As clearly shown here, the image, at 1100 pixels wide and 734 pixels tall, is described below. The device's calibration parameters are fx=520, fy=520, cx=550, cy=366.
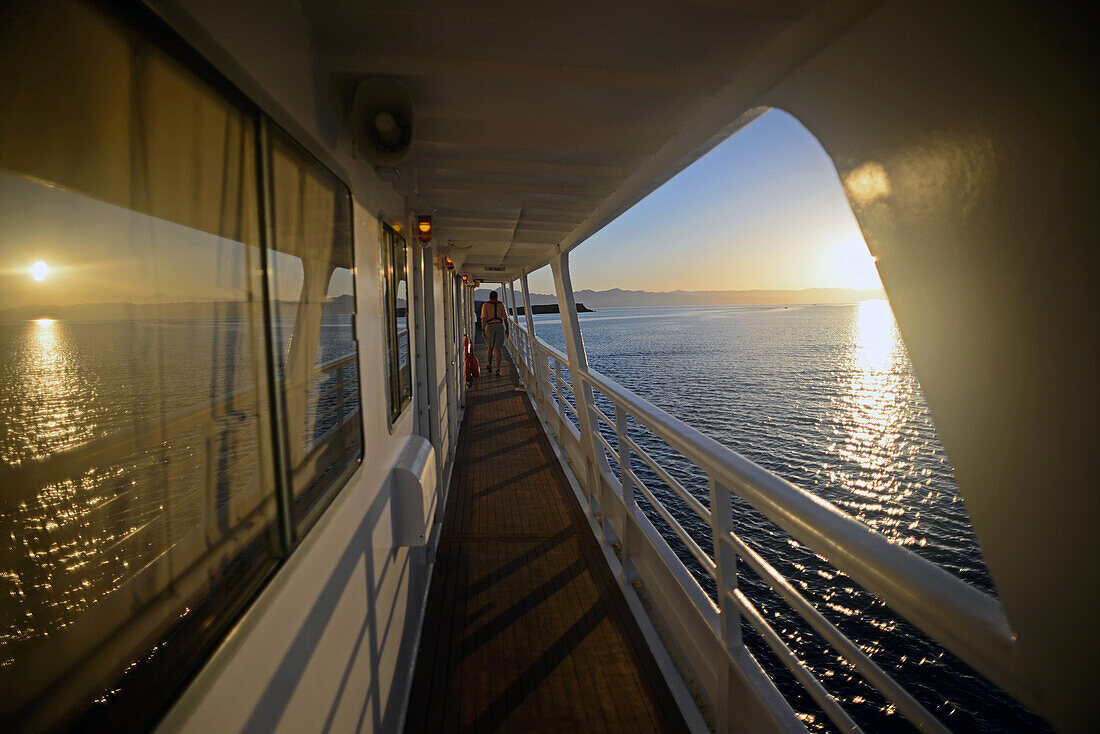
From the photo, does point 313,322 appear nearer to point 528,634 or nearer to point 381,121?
point 381,121

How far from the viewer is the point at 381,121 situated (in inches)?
46.4

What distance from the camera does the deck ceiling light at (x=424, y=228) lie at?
7.29 ft

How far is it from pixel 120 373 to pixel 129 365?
0.01m

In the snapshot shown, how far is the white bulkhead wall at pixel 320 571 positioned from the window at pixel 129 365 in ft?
0.12

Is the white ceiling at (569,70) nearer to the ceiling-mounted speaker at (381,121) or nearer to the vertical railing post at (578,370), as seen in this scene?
the ceiling-mounted speaker at (381,121)

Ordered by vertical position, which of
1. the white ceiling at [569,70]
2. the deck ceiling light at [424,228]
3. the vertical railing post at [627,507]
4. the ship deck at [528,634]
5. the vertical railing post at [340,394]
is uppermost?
the white ceiling at [569,70]

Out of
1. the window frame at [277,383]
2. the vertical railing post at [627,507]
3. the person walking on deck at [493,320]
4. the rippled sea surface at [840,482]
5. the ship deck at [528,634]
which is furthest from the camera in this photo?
the person walking on deck at [493,320]

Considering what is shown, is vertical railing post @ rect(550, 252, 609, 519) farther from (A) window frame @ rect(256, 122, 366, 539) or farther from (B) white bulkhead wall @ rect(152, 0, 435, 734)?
(A) window frame @ rect(256, 122, 366, 539)

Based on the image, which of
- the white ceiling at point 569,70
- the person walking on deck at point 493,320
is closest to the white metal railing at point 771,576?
the white ceiling at point 569,70

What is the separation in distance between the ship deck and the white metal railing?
0.54 feet

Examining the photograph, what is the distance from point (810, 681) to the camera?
95cm

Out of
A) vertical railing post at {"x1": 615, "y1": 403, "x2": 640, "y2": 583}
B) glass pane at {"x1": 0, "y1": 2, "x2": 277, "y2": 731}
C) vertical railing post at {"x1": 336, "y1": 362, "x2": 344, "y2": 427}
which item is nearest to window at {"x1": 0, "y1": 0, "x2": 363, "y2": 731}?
glass pane at {"x1": 0, "y1": 2, "x2": 277, "y2": 731}

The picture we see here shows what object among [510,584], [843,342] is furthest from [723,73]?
[843,342]

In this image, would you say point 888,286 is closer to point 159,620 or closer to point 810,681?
point 810,681
